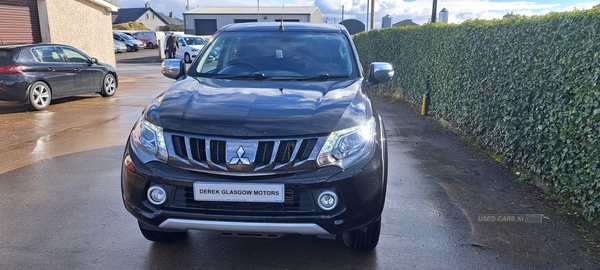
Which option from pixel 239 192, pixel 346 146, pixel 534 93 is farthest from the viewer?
pixel 534 93

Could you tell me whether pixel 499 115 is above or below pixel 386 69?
below

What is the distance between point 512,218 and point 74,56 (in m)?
10.6

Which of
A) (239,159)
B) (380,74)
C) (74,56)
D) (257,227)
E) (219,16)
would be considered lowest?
(257,227)

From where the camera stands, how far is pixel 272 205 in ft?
9.07

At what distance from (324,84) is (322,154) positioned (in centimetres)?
112

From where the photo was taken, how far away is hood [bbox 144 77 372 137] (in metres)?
2.80

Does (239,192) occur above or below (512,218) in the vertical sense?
above

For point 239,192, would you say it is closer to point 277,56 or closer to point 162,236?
point 162,236

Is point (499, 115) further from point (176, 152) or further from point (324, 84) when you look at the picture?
point (176, 152)

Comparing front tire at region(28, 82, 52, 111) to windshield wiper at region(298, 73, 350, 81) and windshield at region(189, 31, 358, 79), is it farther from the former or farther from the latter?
windshield wiper at region(298, 73, 350, 81)

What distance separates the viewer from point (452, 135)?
7.83 meters

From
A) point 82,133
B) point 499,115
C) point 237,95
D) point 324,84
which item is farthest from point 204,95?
point 82,133

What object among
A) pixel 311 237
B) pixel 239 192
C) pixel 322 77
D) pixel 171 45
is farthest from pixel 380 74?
pixel 171 45

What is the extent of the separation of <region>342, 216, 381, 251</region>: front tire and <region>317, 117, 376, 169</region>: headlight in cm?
62
